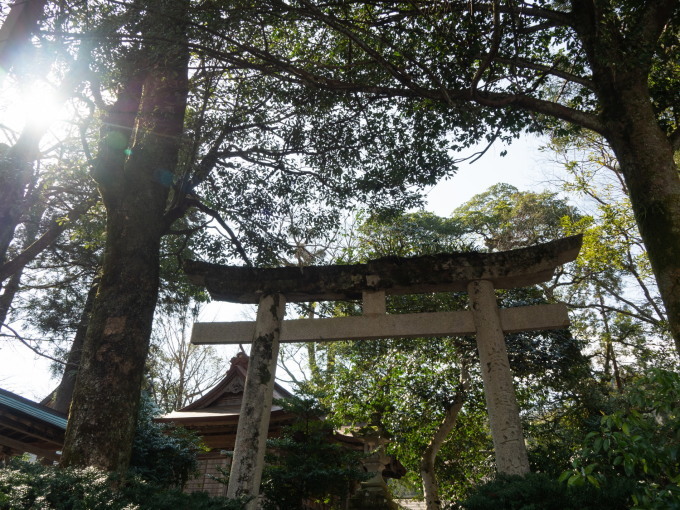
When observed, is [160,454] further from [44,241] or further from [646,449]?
[646,449]

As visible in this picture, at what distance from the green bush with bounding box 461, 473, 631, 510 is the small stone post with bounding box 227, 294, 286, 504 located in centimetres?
249

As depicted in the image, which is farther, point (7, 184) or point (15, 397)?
point (15, 397)

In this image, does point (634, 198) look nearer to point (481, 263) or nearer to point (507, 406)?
point (481, 263)

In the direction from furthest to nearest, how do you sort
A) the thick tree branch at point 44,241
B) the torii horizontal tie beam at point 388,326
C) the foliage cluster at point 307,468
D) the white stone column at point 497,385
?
the thick tree branch at point 44,241 → the foliage cluster at point 307,468 → the torii horizontal tie beam at point 388,326 → the white stone column at point 497,385

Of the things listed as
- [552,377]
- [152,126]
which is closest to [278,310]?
[152,126]

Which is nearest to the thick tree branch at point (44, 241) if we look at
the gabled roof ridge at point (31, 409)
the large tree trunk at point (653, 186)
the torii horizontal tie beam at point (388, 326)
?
the gabled roof ridge at point (31, 409)

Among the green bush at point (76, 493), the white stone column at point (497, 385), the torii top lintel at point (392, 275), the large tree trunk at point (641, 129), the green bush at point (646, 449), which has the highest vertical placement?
the large tree trunk at point (641, 129)

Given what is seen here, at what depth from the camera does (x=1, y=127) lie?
970 centimetres

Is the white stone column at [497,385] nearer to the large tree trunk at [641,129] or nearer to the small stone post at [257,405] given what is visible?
the large tree trunk at [641,129]

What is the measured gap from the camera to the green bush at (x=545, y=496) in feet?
11.6

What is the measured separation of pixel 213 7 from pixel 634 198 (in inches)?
216

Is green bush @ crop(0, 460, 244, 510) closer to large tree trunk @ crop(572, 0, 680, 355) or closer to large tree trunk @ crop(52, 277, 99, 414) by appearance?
large tree trunk @ crop(572, 0, 680, 355)

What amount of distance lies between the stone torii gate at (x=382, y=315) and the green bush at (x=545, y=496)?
0.92 m

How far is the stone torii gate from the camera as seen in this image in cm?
533
